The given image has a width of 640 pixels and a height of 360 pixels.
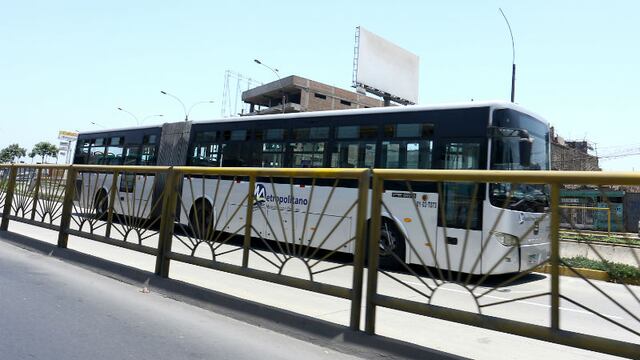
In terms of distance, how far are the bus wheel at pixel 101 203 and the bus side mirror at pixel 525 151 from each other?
7022mm

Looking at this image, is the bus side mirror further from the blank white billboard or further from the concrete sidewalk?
the blank white billboard

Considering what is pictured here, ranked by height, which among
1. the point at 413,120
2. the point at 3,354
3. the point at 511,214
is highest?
the point at 413,120

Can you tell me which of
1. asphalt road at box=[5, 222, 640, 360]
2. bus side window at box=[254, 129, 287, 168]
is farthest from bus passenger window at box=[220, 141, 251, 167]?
asphalt road at box=[5, 222, 640, 360]

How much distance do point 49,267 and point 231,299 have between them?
3.54 meters

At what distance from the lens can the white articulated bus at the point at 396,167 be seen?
3.88 metres

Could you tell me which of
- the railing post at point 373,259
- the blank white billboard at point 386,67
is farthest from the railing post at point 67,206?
the blank white billboard at point 386,67

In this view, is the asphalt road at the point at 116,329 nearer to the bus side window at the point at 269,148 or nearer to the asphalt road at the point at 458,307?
the asphalt road at the point at 458,307

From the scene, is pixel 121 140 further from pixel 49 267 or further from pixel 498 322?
pixel 498 322

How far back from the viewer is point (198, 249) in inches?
221

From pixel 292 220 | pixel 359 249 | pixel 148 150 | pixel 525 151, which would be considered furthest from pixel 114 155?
pixel 359 249

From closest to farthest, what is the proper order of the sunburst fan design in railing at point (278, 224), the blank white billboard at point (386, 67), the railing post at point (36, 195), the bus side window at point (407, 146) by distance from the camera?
the sunburst fan design in railing at point (278, 224) < the bus side window at point (407, 146) < the railing post at point (36, 195) < the blank white billboard at point (386, 67)

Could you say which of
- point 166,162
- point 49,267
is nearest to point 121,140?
point 166,162

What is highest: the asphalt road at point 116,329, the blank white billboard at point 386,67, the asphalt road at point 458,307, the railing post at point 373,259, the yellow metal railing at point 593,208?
the blank white billboard at point 386,67

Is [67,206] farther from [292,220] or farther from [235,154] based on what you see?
[292,220]
